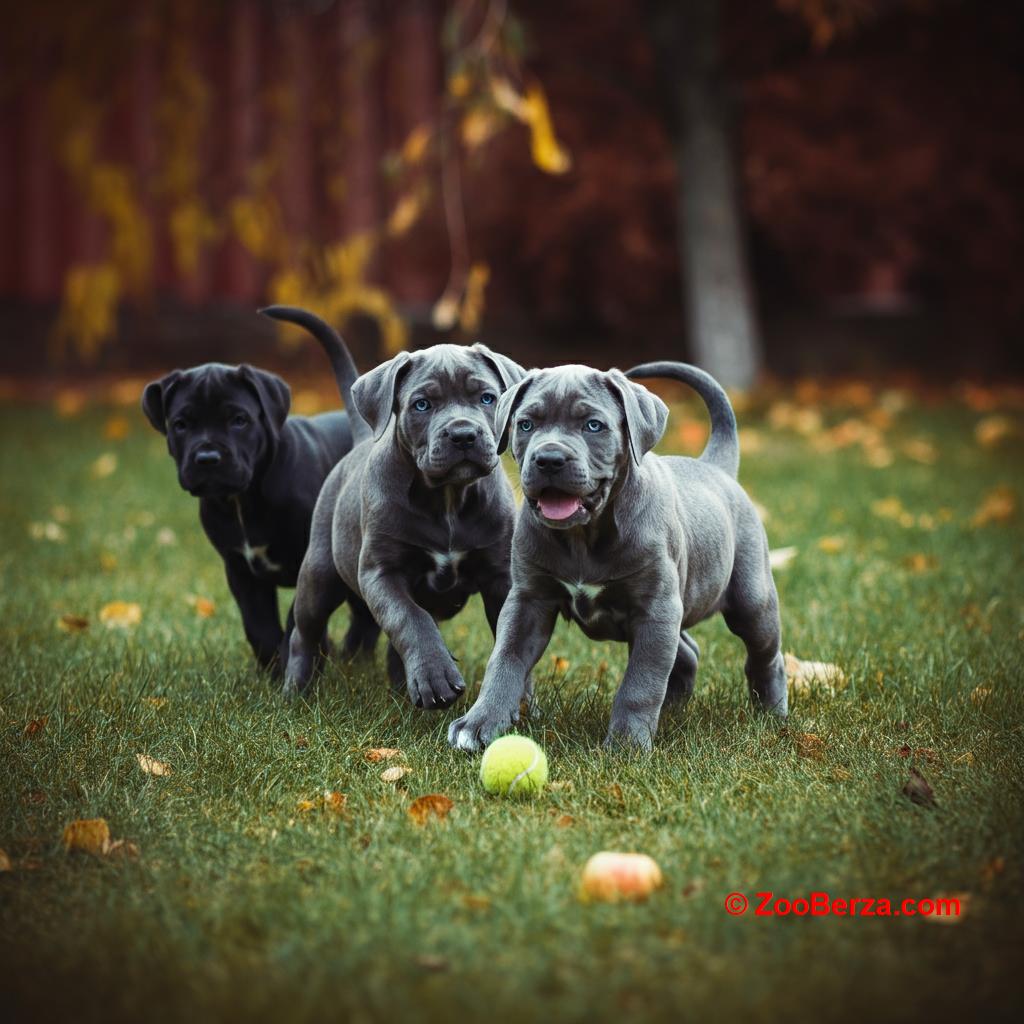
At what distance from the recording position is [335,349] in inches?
187

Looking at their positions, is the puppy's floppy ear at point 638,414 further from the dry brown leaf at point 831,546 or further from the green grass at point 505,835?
the dry brown leaf at point 831,546

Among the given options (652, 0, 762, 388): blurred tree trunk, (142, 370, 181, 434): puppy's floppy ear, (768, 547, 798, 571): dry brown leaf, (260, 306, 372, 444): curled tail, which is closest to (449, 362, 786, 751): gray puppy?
(260, 306, 372, 444): curled tail

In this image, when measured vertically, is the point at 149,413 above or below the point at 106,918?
above

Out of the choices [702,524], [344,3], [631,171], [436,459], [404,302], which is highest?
[344,3]

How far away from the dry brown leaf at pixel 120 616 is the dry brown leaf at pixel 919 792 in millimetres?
3281

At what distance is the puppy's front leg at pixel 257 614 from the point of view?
4578 millimetres

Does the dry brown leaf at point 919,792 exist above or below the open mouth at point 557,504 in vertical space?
below

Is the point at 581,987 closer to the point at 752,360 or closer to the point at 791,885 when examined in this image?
the point at 791,885

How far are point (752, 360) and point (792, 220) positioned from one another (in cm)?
316

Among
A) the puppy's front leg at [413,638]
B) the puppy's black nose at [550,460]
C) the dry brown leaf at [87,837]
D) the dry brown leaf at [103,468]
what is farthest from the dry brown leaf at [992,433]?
the dry brown leaf at [87,837]

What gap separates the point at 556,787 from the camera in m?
3.21

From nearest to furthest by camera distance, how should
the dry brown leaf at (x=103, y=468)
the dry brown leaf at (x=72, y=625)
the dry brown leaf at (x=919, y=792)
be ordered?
the dry brown leaf at (x=919, y=792) < the dry brown leaf at (x=72, y=625) < the dry brown leaf at (x=103, y=468)

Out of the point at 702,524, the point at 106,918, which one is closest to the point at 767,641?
the point at 702,524

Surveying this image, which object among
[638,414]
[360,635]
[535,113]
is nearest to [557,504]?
[638,414]
